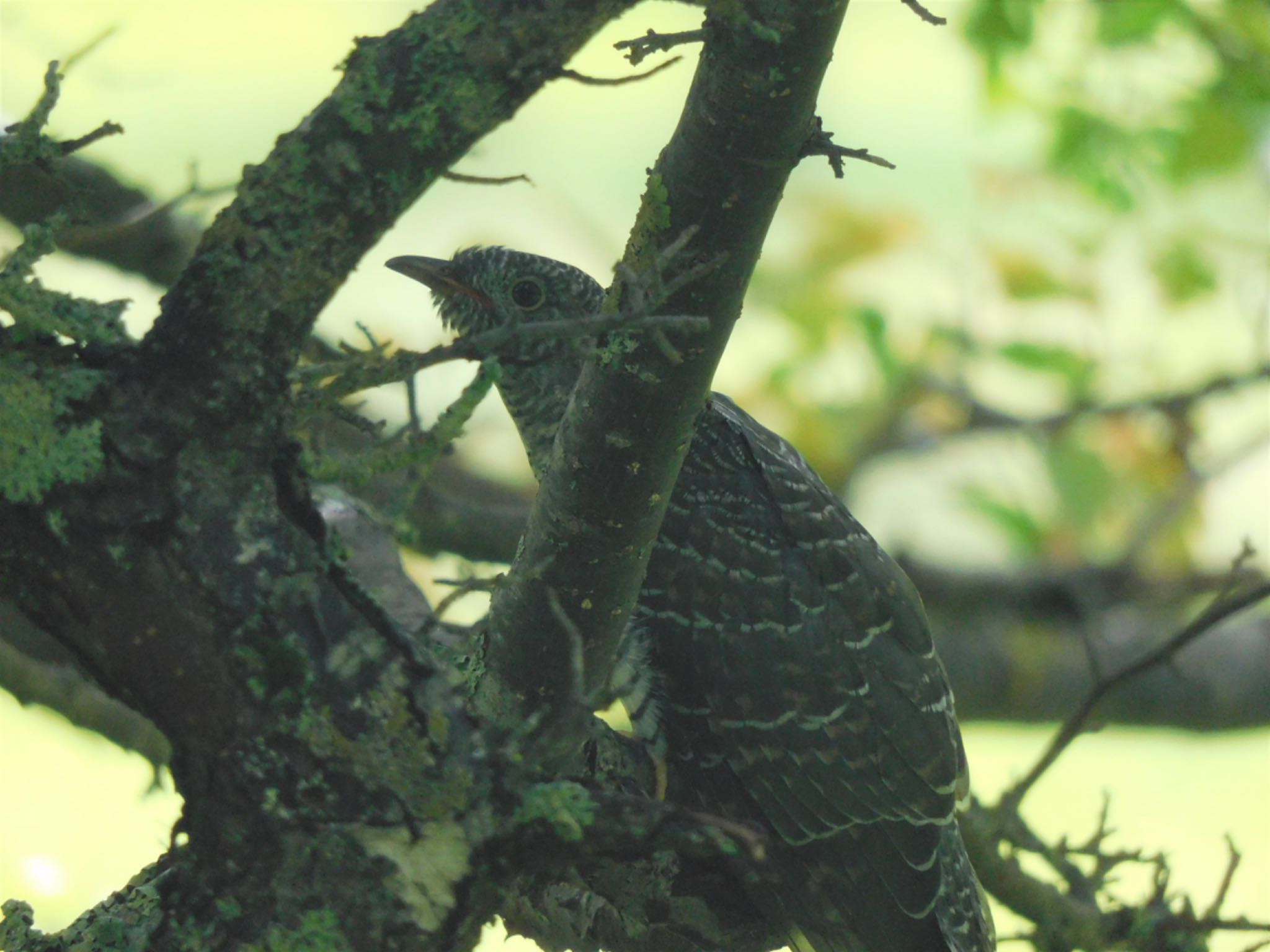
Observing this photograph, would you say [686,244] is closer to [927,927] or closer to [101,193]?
[927,927]

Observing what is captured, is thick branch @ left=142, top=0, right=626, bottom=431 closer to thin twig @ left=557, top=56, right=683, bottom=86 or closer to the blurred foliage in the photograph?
thin twig @ left=557, top=56, right=683, bottom=86

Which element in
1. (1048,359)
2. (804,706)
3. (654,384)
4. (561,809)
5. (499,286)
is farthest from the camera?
(1048,359)

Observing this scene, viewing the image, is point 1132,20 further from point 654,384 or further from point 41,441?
point 41,441

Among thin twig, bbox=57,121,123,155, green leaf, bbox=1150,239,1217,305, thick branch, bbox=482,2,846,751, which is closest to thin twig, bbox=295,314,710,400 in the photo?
thick branch, bbox=482,2,846,751

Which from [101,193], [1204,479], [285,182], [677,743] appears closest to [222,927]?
[285,182]

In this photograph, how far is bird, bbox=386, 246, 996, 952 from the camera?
9.79ft

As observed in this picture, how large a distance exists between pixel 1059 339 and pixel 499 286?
134 inches

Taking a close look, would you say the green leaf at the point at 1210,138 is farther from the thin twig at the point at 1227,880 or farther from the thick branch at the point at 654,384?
the thick branch at the point at 654,384

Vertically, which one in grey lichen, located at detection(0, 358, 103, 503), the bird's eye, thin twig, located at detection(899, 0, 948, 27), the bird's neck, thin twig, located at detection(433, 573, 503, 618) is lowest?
grey lichen, located at detection(0, 358, 103, 503)

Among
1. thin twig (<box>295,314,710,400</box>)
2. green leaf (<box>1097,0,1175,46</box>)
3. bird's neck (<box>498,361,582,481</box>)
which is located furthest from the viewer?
green leaf (<box>1097,0,1175,46</box>)

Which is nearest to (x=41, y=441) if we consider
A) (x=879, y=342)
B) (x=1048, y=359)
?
(x=879, y=342)

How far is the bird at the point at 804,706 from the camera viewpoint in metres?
2.98

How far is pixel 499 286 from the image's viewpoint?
139 inches

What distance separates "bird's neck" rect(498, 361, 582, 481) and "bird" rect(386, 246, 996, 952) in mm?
375
